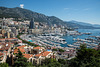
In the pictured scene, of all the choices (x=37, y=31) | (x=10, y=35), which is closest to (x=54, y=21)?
(x=37, y=31)

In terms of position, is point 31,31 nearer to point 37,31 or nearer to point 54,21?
point 37,31

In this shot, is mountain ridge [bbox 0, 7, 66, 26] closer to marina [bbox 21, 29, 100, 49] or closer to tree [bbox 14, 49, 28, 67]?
marina [bbox 21, 29, 100, 49]

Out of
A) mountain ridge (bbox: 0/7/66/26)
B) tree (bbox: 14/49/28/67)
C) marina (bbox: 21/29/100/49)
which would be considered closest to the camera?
tree (bbox: 14/49/28/67)

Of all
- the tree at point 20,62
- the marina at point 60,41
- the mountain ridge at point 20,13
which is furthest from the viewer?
the mountain ridge at point 20,13

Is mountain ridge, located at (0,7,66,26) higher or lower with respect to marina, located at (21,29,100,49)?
higher

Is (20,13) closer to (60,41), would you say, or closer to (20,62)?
(60,41)

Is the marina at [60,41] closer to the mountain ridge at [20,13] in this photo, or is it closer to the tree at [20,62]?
the tree at [20,62]

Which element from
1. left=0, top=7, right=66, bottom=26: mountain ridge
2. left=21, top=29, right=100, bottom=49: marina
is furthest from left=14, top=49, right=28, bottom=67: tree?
left=0, top=7, right=66, bottom=26: mountain ridge

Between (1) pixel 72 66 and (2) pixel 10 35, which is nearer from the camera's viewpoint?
(1) pixel 72 66

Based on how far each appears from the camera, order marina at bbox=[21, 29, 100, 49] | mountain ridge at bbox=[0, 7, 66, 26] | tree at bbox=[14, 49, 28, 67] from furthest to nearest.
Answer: mountain ridge at bbox=[0, 7, 66, 26], marina at bbox=[21, 29, 100, 49], tree at bbox=[14, 49, 28, 67]

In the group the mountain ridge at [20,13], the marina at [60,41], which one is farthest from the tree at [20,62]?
the mountain ridge at [20,13]

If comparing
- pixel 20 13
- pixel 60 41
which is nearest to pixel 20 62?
pixel 60 41
